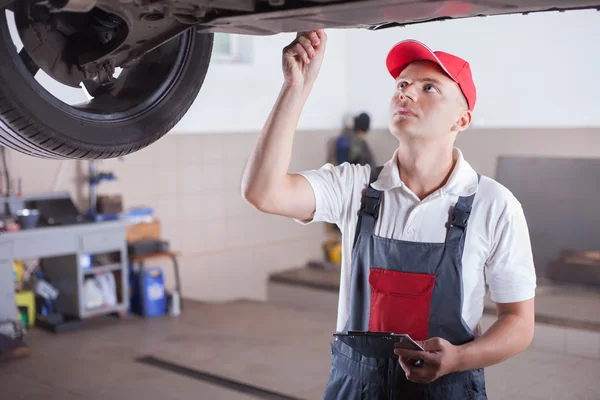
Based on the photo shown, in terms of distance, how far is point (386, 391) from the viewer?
1.74 m

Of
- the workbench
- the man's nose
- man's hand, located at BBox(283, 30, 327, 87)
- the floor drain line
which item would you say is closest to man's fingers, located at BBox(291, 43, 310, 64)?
man's hand, located at BBox(283, 30, 327, 87)

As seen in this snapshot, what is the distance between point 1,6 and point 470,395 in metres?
1.41

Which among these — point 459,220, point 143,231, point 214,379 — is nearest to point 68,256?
point 143,231

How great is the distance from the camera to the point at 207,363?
4254 millimetres

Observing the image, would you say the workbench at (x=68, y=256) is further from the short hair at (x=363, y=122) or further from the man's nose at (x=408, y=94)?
the man's nose at (x=408, y=94)

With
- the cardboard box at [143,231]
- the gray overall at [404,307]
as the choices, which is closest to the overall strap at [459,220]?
the gray overall at [404,307]

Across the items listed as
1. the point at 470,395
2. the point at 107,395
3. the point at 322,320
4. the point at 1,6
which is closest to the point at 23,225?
the point at 107,395

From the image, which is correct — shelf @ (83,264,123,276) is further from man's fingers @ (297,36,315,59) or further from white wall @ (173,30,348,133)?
man's fingers @ (297,36,315,59)

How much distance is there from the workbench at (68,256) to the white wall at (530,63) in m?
2.84

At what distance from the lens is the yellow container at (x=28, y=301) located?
5.00 m

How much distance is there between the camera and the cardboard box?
18.5 feet

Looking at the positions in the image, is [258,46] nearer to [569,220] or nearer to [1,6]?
[569,220]

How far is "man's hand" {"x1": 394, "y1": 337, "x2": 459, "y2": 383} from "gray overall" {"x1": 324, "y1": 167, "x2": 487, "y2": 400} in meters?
0.11

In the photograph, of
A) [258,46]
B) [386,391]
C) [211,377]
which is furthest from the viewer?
[258,46]
